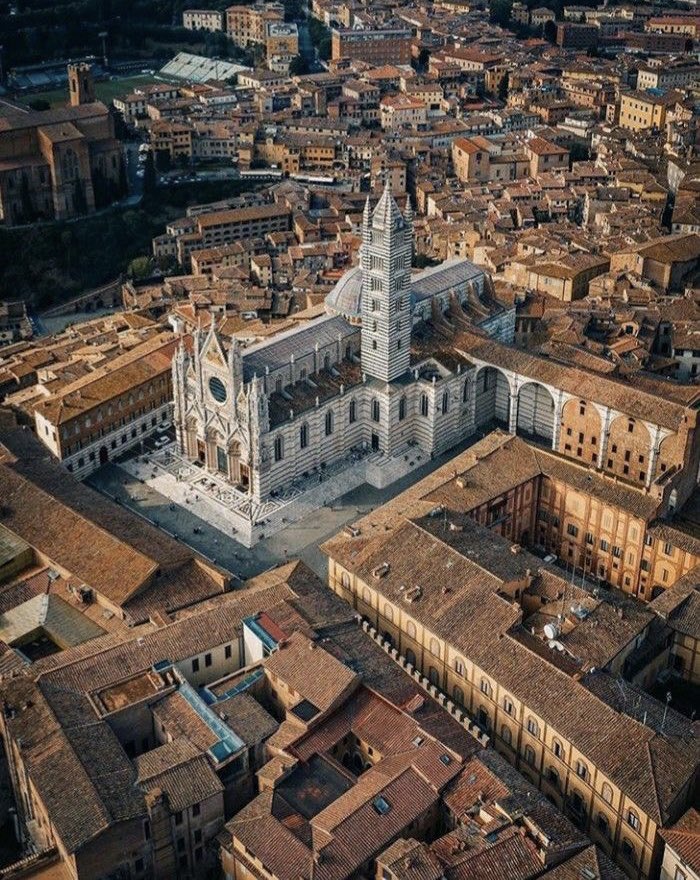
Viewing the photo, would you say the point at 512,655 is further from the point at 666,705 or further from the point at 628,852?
the point at 628,852

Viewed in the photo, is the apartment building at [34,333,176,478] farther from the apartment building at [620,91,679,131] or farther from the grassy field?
the grassy field

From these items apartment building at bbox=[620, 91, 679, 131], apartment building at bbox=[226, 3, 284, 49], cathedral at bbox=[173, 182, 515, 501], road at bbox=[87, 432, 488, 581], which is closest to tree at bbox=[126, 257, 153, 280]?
cathedral at bbox=[173, 182, 515, 501]

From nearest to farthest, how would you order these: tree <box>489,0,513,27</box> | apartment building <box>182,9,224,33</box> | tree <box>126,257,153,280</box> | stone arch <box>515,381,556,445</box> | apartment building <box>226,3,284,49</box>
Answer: stone arch <box>515,381,556,445</box> → tree <box>126,257,153,280</box> → apartment building <box>226,3,284,49</box> → apartment building <box>182,9,224,33</box> → tree <box>489,0,513,27</box>

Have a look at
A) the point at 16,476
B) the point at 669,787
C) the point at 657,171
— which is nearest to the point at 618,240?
the point at 657,171

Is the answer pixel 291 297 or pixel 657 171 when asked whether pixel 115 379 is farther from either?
pixel 657 171

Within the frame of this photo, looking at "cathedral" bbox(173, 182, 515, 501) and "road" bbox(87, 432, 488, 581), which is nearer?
"road" bbox(87, 432, 488, 581)

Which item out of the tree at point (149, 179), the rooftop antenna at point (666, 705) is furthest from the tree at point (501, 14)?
the rooftop antenna at point (666, 705)

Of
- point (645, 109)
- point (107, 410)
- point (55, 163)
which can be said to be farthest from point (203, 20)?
point (107, 410)
